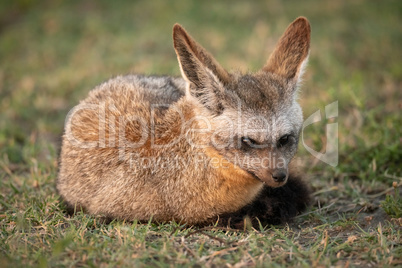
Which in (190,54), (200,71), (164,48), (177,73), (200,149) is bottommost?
(200,149)

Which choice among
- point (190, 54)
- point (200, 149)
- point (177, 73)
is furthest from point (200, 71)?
point (177, 73)

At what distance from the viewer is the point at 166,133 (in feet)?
13.9

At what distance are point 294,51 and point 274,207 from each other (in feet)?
5.08

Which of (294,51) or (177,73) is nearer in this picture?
(294,51)

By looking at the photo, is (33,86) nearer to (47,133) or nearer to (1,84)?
(1,84)

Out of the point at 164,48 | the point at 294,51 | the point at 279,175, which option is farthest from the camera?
the point at 164,48

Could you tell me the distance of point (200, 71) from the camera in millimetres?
3949

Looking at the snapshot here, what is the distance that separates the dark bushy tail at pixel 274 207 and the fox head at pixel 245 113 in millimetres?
476

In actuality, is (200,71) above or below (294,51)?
below

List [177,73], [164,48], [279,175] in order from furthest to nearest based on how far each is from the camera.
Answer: [164,48]
[177,73]
[279,175]

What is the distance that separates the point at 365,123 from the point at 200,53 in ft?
10.9

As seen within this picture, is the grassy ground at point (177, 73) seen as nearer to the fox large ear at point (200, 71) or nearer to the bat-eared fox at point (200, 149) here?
the bat-eared fox at point (200, 149)

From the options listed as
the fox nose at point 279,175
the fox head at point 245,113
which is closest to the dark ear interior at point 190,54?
the fox head at point 245,113

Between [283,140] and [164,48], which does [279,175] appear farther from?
[164,48]
